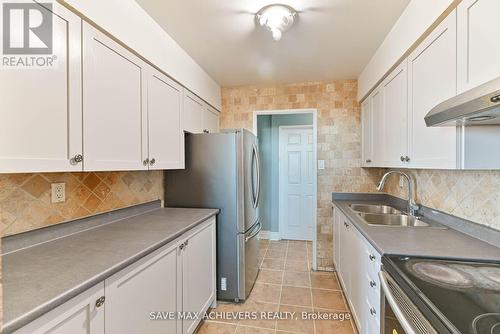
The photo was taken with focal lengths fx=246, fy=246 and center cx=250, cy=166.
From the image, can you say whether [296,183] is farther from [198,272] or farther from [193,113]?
[198,272]

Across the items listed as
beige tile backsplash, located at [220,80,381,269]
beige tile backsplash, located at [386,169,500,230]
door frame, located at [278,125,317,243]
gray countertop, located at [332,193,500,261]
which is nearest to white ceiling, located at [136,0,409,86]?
beige tile backsplash, located at [220,80,381,269]

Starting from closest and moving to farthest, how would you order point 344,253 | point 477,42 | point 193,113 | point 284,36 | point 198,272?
point 477,42 < point 198,272 < point 284,36 < point 344,253 < point 193,113

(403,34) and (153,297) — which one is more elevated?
(403,34)

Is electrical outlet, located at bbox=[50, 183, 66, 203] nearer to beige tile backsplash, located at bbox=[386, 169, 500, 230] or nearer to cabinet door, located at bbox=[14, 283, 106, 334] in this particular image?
cabinet door, located at bbox=[14, 283, 106, 334]

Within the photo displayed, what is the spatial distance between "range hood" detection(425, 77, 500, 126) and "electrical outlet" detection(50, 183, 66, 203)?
1.96 meters

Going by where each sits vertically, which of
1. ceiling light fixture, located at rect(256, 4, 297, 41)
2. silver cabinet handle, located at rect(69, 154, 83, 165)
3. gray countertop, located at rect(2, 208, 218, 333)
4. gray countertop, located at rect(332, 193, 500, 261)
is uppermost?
ceiling light fixture, located at rect(256, 4, 297, 41)

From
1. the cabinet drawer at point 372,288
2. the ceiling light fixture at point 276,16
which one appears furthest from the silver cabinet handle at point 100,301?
the ceiling light fixture at point 276,16

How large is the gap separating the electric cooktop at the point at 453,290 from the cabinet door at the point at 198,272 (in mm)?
1230

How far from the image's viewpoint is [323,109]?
119 inches

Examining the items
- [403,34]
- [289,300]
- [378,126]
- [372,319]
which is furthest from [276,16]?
[289,300]

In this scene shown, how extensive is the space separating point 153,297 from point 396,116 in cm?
207

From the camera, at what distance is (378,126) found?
2.32 meters

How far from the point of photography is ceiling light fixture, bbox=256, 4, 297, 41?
63.5 inches

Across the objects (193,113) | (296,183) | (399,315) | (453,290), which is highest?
(193,113)
